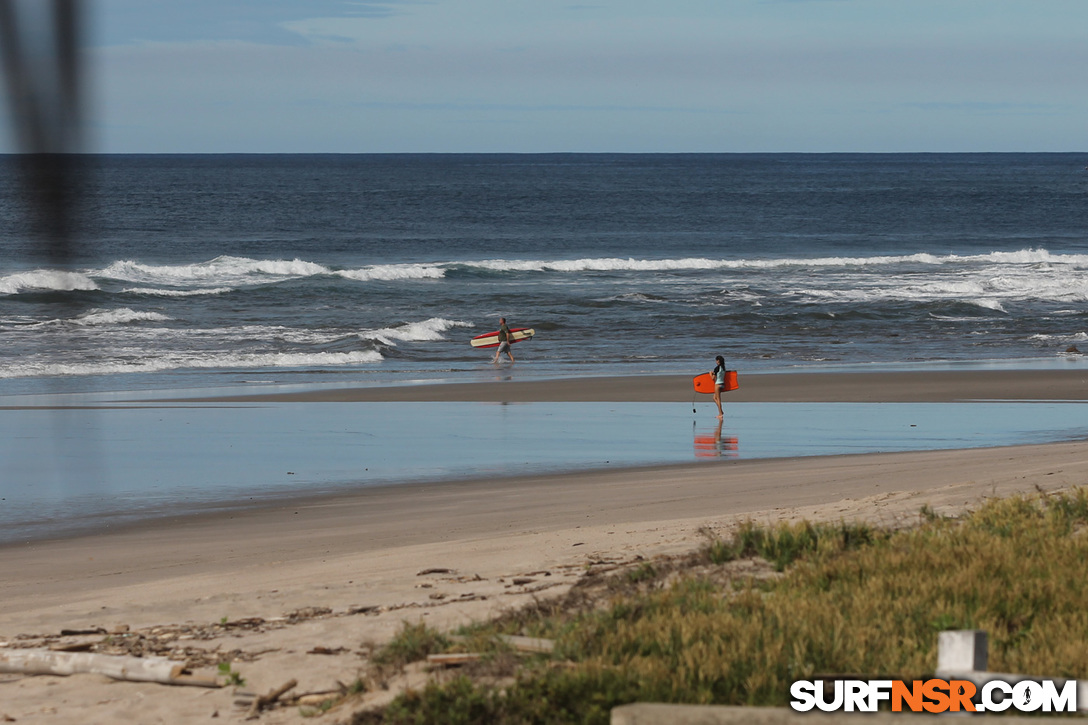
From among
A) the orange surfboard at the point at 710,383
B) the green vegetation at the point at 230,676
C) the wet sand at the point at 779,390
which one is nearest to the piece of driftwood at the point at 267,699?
the green vegetation at the point at 230,676

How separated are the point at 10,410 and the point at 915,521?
563 inches

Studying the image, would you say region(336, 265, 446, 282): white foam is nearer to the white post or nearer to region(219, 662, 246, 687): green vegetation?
region(219, 662, 246, 687): green vegetation

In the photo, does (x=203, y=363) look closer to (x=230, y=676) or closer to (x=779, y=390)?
(x=779, y=390)

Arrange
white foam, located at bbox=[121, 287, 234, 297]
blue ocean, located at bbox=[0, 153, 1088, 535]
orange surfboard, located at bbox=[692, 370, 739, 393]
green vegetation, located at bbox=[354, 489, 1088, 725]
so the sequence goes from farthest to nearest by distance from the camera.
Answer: white foam, located at bbox=[121, 287, 234, 297] → orange surfboard, located at bbox=[692, 370, 739, 393] → blue ocean, located at bbox=[0, 153, 1088, 535] → green vegetation, located at bbox=[354, 489, 1088, 725]

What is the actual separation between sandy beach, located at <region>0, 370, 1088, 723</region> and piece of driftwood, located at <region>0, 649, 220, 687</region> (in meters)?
0.05

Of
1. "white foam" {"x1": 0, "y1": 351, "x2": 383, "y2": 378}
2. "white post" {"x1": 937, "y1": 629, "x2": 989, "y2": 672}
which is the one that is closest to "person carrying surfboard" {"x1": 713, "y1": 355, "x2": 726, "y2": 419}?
"white foam" {"x1": 0, "y1": 351, "x2": 383, "y2": 378}

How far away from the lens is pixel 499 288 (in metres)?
38.5

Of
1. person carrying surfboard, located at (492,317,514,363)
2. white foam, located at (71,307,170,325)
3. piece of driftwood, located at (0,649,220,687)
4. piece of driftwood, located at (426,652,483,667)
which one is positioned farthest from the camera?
white foam, located at (71,307,170,325)

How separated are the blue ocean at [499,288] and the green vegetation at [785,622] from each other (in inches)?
84.0

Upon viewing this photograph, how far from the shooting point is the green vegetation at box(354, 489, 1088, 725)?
414 cm

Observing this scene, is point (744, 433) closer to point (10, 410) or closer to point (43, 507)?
point (43, 507)

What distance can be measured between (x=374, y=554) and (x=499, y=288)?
101 ft

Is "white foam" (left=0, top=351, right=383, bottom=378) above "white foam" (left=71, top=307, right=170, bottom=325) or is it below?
below

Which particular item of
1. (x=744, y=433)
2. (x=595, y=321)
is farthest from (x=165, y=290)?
(x=744, y=433)
